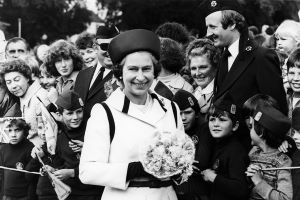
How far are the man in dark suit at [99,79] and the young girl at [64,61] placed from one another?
3.32 ft

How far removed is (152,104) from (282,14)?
21.6 meters

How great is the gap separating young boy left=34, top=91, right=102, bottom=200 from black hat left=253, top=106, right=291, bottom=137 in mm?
2007

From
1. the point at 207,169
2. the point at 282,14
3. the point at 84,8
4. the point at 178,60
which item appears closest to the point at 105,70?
the point at 178,60

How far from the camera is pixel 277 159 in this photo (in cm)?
481

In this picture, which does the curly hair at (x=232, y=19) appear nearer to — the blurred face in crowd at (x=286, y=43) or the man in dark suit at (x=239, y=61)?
the man in dark suit at (x=239, y=61)

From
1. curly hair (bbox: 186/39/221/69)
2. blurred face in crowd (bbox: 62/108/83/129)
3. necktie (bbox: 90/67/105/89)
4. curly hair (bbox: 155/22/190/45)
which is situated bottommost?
blurred face in crowd (bbox: 62/108/83/129)

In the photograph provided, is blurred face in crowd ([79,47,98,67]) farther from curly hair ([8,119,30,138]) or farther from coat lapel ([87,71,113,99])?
coat lapel ([87,71,113,99])

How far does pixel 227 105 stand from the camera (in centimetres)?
519

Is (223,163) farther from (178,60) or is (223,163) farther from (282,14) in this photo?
(282,14)

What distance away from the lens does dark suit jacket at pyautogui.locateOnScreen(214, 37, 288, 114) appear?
16.8 feet

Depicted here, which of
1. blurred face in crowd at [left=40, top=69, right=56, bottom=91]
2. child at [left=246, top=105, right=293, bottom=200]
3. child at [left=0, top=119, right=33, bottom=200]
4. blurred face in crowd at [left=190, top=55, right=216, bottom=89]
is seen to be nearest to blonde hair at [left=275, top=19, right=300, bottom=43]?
blurred face in crowd at [left=190, top=55, right=216, bottom=89]

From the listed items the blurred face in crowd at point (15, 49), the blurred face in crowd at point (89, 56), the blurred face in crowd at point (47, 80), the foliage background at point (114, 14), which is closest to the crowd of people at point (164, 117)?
the blurred face in crowd at point (47, 80)

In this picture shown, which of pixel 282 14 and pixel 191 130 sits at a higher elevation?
pixel 282 14

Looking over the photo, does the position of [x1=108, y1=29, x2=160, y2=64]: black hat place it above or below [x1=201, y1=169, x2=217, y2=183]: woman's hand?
above
